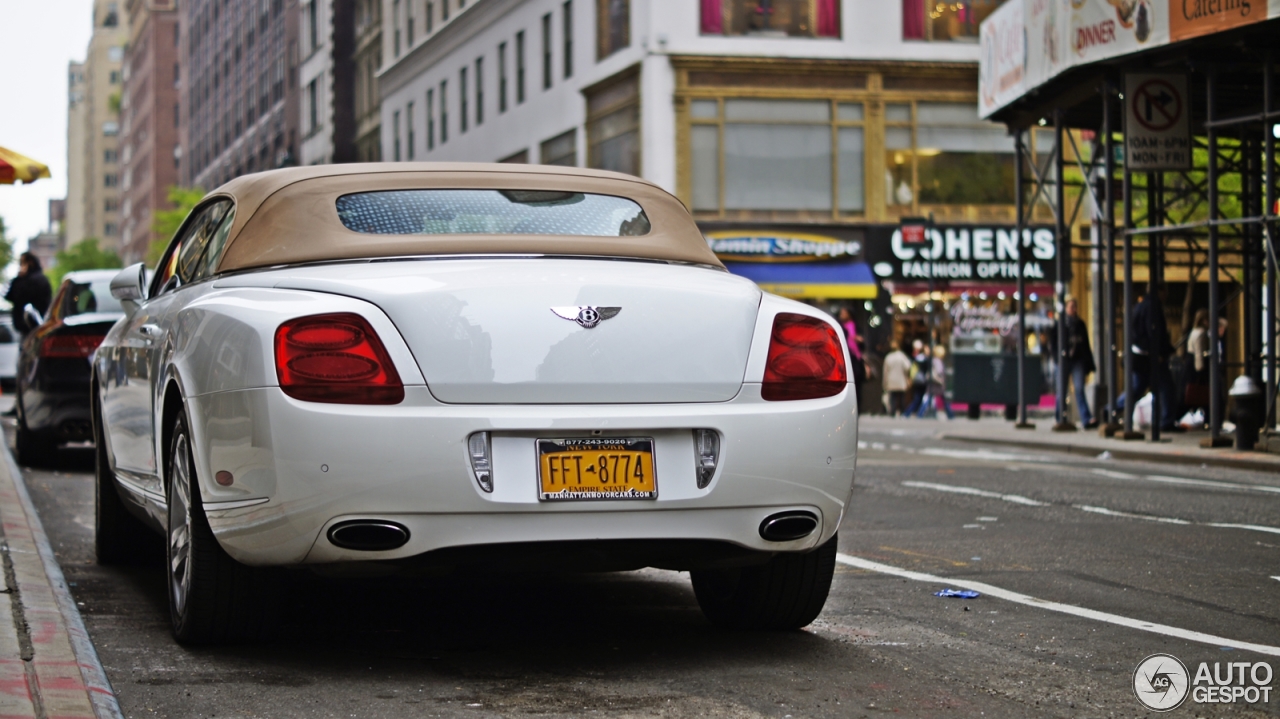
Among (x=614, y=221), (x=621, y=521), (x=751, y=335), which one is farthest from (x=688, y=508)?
(x=614, y=221)

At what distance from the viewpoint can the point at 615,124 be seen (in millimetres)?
38000

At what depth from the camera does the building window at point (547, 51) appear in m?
42.1

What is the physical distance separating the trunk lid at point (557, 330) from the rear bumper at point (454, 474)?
0.06m

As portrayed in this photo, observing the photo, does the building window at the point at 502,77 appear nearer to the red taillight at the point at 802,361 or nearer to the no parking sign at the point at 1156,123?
the no parking sign at the point at 1156,123

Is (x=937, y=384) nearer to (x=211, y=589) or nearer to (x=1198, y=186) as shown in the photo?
(x=1198, y=186)

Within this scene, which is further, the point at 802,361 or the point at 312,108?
the point at 312,108

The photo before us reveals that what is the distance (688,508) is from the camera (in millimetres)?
4707

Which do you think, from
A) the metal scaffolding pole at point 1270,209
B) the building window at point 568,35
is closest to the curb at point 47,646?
the metal scaffolding pole at point 1270,209

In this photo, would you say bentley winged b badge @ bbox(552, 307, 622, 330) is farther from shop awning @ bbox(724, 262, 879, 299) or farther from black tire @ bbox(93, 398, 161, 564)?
shop awning @ bbox(724, 262, 879, 299)

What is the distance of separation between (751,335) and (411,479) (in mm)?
1099

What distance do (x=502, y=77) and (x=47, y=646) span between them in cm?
4191

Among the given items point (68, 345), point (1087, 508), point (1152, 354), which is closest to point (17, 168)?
point (68, 345)

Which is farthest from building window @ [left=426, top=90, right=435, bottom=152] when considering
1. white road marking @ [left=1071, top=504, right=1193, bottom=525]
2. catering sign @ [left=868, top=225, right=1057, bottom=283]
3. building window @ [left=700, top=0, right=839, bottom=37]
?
white road marking @ [left=1071, top=504, right=1193, bottom=525]

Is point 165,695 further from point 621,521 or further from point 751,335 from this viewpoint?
point 751,335
